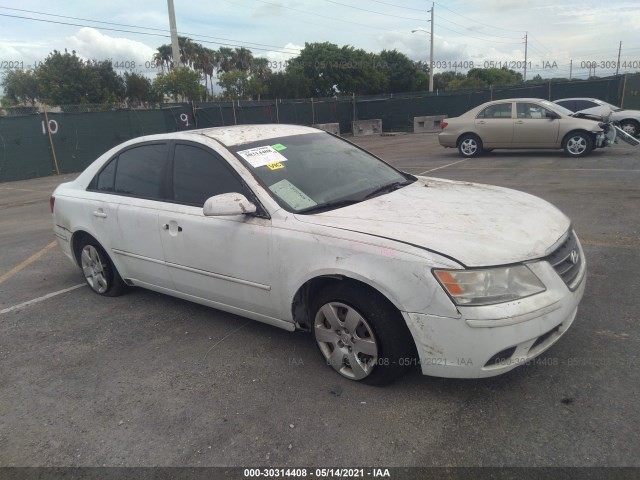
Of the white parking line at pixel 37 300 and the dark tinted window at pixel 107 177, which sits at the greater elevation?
the dark tinted window at pixel 107 177

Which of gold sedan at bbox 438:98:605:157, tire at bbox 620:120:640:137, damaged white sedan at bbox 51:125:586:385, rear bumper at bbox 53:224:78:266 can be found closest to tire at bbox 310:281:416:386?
damaged white sedan at bbox 51:125:586:385

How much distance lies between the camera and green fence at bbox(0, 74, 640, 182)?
52.7 feet

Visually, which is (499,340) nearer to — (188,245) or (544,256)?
(544,256)

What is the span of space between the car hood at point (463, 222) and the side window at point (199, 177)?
74cm

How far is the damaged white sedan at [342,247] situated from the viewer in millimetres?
2533

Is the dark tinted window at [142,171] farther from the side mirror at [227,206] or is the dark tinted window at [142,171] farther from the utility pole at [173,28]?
the utility pole at [173,28]

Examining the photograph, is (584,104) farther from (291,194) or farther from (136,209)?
(136,209)

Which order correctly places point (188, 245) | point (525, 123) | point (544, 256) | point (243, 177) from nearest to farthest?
point (544, 256), point (243, 177), point (188, 245), point (525, 123)

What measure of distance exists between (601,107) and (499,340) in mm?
15950

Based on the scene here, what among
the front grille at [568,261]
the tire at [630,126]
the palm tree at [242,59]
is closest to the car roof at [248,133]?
the front grille at [568,261]

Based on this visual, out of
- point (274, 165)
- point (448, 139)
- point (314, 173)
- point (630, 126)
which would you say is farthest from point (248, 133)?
point (630, 126)

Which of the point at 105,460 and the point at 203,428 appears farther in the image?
the point at 203,428

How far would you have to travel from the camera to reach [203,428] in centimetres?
269

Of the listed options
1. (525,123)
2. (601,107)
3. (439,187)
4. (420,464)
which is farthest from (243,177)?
(601,107)
